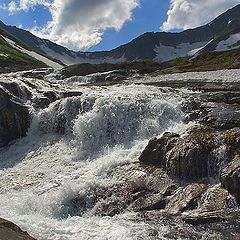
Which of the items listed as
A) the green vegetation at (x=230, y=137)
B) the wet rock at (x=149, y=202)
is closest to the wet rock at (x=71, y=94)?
the green vegetation at (x=230, y=137)

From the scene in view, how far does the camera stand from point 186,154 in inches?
952

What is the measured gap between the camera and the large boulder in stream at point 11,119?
36.4 metres

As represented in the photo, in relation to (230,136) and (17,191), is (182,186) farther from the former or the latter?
(17,191)

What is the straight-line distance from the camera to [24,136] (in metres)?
36.6

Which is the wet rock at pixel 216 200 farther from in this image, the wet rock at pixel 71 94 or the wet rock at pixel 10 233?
the wet rock at pixel 71 94

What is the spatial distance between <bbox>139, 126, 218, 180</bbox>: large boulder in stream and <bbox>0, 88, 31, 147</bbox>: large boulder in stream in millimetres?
14510

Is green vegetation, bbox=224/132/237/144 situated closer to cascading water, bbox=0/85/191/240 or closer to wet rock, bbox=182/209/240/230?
wet rock, bbox=182/209/240/230

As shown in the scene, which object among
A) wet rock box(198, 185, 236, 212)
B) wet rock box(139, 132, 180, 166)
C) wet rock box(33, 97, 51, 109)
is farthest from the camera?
wet rock box(33, 97, 51, 109)

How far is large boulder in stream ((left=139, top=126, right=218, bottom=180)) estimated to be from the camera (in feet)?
77.8

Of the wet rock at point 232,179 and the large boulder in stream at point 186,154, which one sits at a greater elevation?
the large boulder in stream at point 186,154

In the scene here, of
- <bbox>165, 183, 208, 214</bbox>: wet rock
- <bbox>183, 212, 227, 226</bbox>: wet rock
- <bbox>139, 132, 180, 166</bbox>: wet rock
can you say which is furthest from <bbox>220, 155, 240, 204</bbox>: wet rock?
<bbox>139, 132, 180, 166</bbox>: wet rock

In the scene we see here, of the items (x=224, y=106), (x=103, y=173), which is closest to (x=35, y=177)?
(x=103, y=173)

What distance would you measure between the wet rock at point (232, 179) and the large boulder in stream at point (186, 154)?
146 cm

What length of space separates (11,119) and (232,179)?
22147 mm
